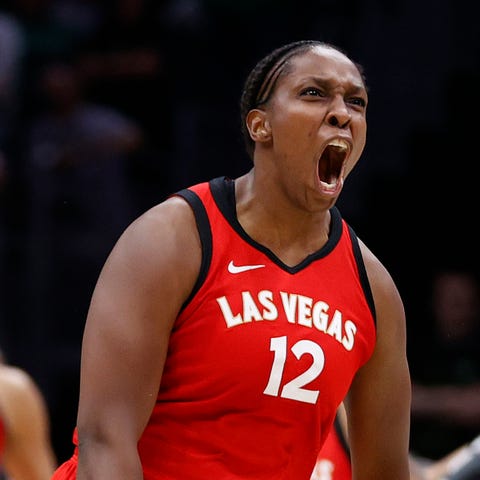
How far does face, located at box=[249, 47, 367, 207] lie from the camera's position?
2807 mm

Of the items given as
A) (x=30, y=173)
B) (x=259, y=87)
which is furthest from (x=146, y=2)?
(x=259, y=87)

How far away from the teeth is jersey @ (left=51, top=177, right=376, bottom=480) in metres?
0.28

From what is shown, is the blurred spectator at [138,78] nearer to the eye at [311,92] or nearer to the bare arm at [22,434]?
the bare arm at [22,434]

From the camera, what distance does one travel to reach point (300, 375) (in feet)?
9.16

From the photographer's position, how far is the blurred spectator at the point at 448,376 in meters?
6.34

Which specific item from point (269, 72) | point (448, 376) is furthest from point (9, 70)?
point (269, 72)

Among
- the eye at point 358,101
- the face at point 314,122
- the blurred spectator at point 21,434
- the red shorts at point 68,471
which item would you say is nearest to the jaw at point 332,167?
the face at point 314,122

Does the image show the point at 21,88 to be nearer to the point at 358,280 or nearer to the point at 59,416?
the point at 59,416

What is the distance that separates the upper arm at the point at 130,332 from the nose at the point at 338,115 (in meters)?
0.44

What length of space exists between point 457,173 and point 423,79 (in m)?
0.69

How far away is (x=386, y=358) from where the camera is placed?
3025mm

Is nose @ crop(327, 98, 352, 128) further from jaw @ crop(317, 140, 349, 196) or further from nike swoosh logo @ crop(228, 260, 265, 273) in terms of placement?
nike swoosh logo @ crop(228, 260, 265, 273)

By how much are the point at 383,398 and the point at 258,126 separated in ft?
2.40

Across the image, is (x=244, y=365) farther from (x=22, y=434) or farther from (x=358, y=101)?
(x=22, y=434)
